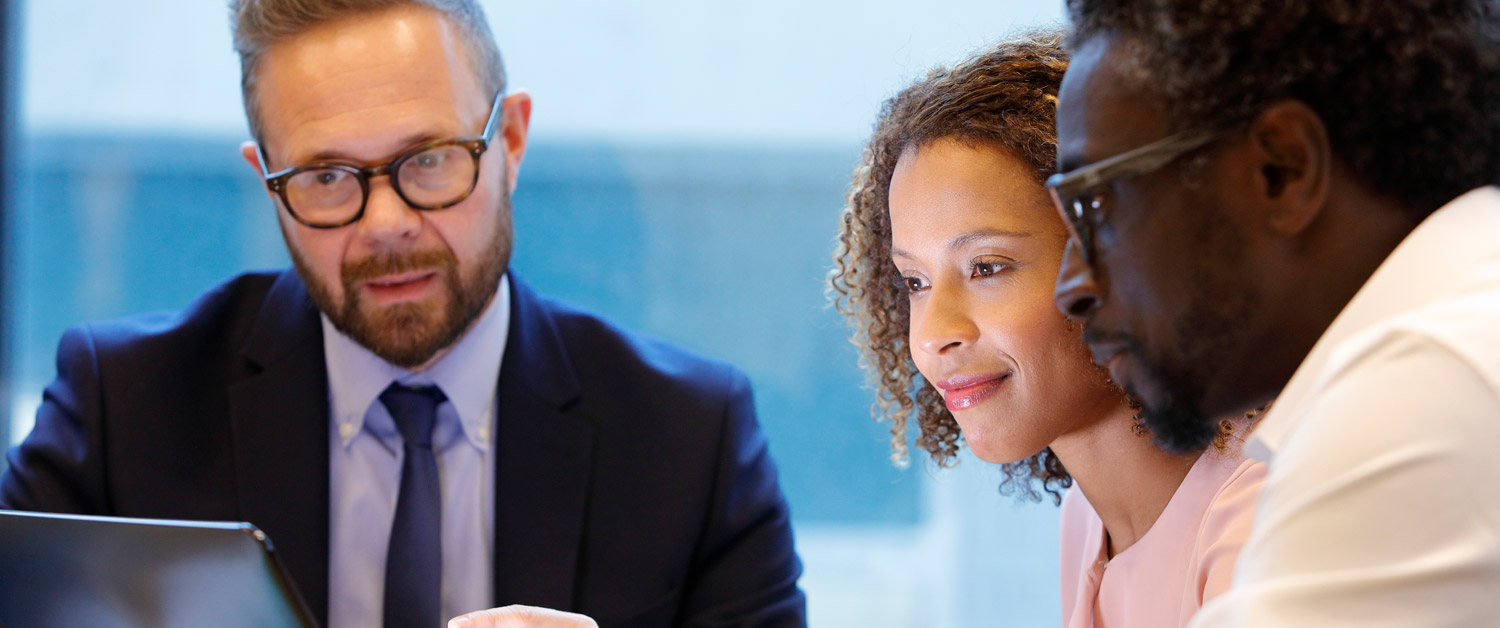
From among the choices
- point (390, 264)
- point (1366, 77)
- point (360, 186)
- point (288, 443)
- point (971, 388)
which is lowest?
point (288, 443)

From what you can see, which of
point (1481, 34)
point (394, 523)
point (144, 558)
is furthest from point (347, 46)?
point (1481, 34)

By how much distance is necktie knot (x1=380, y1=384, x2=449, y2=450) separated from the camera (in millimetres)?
1692

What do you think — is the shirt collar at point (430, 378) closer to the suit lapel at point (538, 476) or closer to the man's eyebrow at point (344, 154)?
the suit lapel at point (538, 476)

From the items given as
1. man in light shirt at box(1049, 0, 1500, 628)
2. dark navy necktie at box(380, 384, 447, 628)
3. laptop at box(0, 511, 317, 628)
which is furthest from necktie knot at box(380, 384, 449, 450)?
man in light shirt at box(1049, 0, 1500, 628)

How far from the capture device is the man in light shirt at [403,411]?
5.29ft

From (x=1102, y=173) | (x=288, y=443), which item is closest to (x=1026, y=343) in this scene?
(x=1102, y=173)

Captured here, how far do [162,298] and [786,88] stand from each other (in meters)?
1.77

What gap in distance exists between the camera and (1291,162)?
838mm

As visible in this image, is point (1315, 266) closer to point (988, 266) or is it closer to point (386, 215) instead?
point (988, 266)

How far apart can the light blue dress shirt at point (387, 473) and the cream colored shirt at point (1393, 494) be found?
1210 mm

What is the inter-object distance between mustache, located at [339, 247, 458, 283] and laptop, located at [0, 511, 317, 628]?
56 cm

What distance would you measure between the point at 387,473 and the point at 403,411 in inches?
3.9

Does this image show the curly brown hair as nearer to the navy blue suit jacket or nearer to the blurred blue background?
the navy blue suit jacket

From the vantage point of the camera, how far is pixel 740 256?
3092 millimetres
